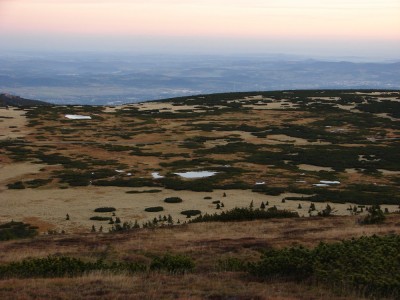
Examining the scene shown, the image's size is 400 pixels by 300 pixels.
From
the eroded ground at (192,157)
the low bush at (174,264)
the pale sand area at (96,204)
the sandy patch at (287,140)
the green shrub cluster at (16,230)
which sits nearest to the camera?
the low bush at (174,264)

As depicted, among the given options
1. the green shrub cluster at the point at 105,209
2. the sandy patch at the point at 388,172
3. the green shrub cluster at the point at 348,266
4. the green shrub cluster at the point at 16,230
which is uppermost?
the green shrub cluster at the point at 348,266

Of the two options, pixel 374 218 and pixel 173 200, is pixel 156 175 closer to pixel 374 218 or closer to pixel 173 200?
pixel 173 200

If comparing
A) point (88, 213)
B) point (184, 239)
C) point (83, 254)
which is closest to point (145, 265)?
point (83, 254)

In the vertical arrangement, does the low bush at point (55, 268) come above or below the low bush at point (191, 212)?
above

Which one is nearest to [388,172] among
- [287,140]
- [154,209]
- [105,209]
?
[287,140]

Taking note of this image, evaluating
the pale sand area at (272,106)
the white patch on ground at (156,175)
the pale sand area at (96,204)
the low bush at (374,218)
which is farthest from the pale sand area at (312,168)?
the pale sand area at (272,106)

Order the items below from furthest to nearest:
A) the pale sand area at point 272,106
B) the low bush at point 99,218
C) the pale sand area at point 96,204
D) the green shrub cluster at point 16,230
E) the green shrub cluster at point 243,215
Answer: the pale sand area at point 272,106
the pale sand area at point 96,204
the low bush at point 99,218
the green shrub cluster at point 243,215
the green shrub cluster at point 16,230

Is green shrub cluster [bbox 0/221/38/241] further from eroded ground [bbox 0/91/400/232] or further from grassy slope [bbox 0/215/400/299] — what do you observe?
grassy slope [bbox 0/215/400/299]

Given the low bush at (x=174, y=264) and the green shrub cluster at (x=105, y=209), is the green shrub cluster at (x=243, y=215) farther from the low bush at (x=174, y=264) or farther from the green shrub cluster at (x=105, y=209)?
the low bush at (x=174, y=264)

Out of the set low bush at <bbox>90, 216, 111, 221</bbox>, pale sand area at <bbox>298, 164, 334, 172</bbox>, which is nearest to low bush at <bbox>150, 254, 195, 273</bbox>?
low bush at <bbox>90, 216, 111, 221</bbox>
